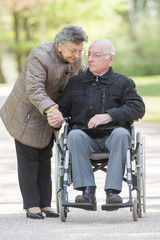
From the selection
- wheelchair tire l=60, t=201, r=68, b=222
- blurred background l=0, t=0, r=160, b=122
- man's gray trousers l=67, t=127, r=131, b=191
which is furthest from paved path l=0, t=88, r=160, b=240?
blurred background l=0, t=0, r=160, b=122

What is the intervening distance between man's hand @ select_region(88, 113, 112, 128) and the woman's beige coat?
347 millimetres

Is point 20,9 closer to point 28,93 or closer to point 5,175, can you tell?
point 5,175

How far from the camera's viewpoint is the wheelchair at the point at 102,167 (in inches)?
194

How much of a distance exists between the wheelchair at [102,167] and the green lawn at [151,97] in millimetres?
10780

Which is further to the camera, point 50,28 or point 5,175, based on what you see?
point 50,28

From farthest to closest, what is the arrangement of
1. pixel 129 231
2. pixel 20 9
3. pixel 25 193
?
pixel 20 9 < pixel 25 193 < pixel 129 231

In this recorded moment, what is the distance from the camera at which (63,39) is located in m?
5.19

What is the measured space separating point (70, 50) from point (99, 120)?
568mm

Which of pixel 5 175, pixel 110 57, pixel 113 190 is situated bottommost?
pixel 5 175

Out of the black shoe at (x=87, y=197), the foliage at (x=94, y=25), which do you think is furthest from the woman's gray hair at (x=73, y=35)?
A: the foliage at (x=94, y=25)

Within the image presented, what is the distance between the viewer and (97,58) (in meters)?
5.37

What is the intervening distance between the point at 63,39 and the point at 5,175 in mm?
3051

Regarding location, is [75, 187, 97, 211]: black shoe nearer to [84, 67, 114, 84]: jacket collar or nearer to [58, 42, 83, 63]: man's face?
[84, 67, 114, 84]: jacket collar

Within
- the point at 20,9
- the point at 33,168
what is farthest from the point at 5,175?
the point at 20,9
